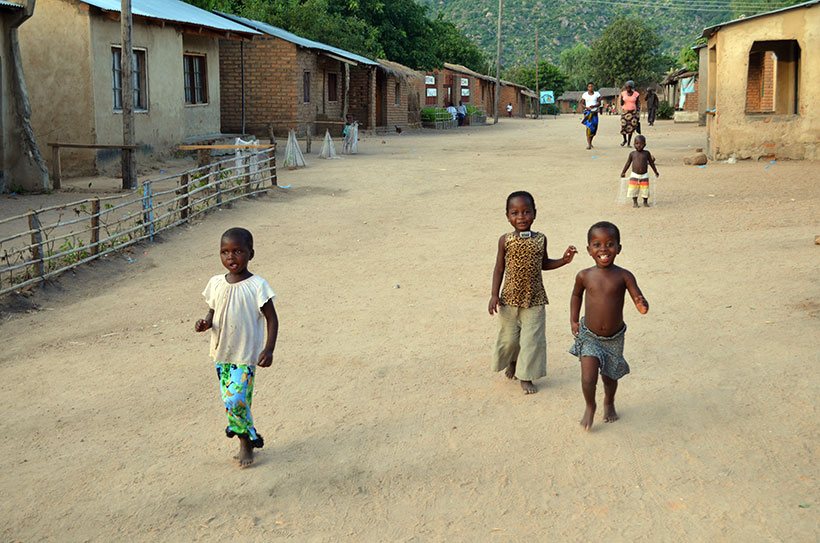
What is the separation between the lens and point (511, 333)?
18.3 ft

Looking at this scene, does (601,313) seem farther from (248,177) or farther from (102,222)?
(248,177)

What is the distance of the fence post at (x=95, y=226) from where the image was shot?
947cm

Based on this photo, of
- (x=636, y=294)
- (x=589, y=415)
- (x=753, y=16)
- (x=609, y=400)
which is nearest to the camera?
(x=636, y=294)

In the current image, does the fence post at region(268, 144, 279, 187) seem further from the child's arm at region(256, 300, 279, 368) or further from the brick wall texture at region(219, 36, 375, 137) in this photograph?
the brick wall texture at region(219, 36, 375, 137)

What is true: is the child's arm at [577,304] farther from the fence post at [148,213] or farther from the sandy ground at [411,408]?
the fence post at [148,213]

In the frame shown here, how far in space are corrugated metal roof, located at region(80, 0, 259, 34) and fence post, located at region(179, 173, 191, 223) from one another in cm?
529

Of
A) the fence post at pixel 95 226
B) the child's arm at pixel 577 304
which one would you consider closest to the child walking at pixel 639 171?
the fence post at pixel 95 226

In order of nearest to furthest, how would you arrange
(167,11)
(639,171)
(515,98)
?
1. (639,171)
2. (167,11)
3. (515,98)

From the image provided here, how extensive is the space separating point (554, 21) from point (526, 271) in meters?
119

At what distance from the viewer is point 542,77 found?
3460 inches

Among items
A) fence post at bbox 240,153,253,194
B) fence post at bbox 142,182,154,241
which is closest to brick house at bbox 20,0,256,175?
fence post at bbox 240,153,253,194

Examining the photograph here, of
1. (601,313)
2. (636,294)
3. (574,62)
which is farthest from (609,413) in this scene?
(574,62)

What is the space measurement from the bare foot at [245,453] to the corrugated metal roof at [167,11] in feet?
42.1

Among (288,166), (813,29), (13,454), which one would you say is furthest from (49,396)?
(813,29)
